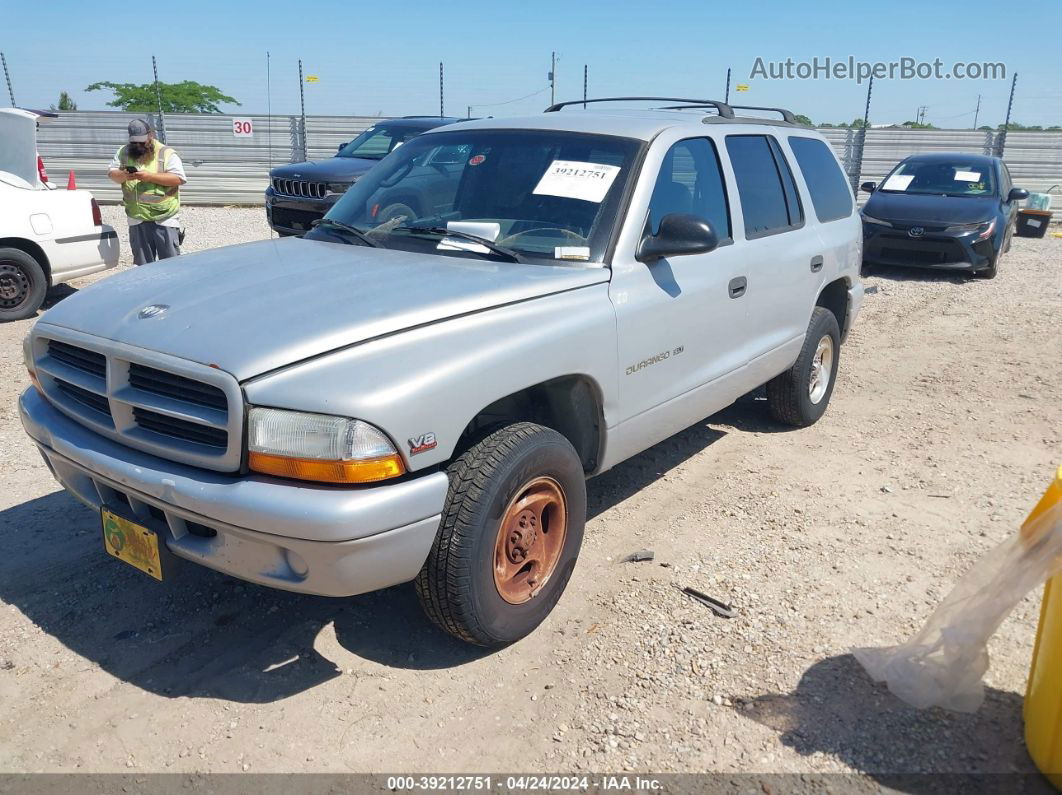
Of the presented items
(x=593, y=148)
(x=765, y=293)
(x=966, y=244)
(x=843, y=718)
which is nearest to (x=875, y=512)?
(x=765, y=293)

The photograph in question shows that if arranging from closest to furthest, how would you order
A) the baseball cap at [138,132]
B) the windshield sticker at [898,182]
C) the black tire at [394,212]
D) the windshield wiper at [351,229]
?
the windshield wiper at [351,229] → the black tire at [394,212] → the baseball cap at [138,132] → the windshield sticker at [898,182]

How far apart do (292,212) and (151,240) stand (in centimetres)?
320

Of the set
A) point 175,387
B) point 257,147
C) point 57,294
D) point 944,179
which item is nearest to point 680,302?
point 175,387

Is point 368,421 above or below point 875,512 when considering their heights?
above

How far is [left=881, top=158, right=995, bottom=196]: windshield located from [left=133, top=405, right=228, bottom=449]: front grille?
1118 cm

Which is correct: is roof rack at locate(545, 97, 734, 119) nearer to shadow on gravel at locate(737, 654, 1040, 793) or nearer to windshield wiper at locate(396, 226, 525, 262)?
windshield wiper at locate(396, 226, 525, 262)

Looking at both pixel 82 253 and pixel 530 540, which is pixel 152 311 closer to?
pixel 530 540

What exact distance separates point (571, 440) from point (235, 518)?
1412mm

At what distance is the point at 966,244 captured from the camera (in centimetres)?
1069

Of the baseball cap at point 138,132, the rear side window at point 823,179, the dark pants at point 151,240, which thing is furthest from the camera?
the dark pants at point 151,240

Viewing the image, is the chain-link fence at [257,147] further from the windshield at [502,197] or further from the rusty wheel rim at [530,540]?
the rusty wheel rim at [530,540]

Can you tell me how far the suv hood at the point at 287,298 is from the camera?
2711 mm

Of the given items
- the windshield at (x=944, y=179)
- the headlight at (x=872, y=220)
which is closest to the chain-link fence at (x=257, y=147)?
the windshield at (x=944, y=179)

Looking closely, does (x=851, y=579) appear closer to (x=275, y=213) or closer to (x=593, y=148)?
(x=593, y=148)
